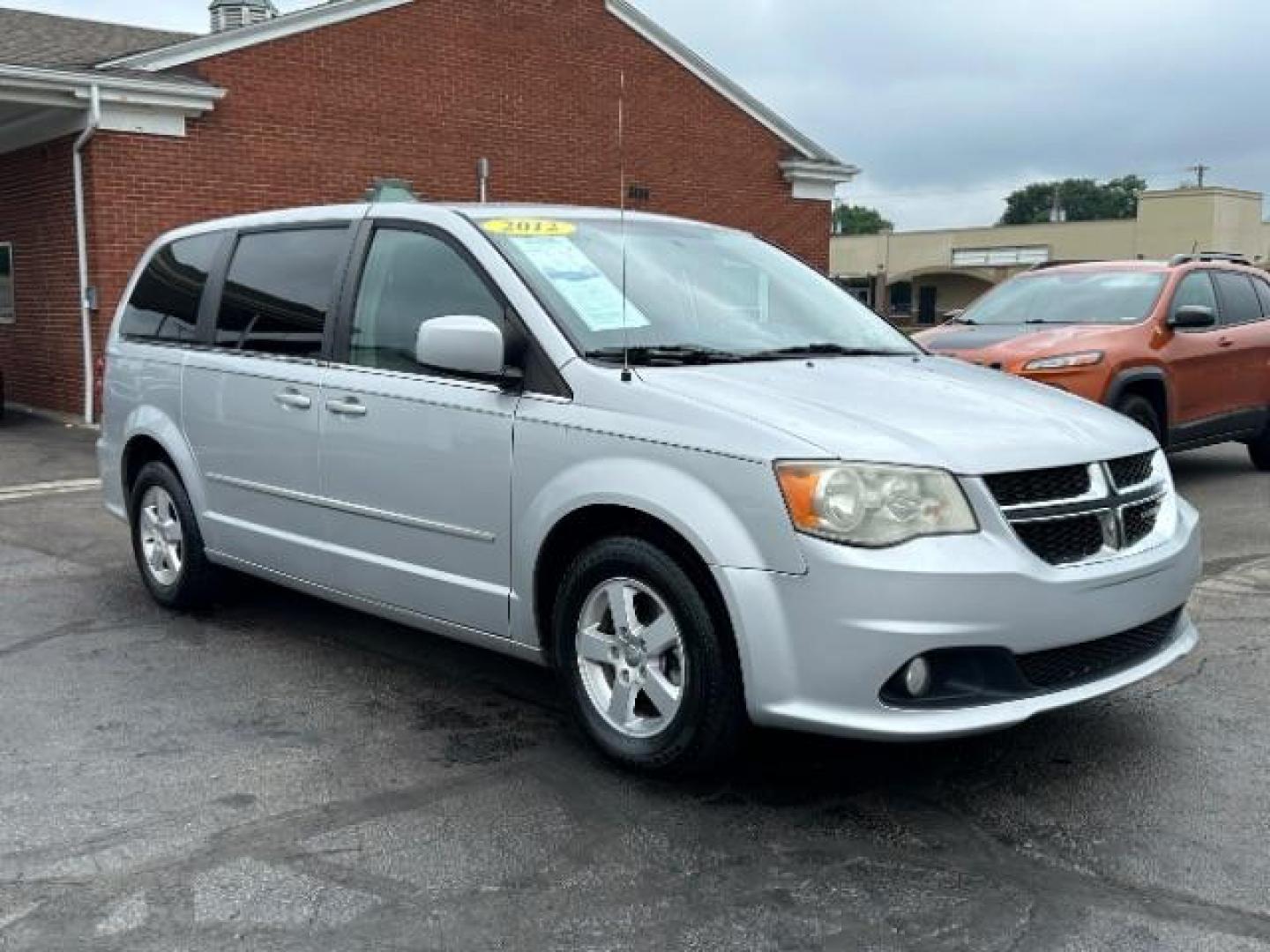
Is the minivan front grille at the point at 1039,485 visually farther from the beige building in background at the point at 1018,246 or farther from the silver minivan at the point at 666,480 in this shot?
the beige building in background at the point at 1018,246

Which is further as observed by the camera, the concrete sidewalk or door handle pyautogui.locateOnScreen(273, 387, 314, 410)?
the concrete sidewalk

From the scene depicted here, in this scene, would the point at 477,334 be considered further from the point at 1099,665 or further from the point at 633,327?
the point at 1099,665

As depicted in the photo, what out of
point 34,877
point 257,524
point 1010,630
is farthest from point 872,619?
point 257,524

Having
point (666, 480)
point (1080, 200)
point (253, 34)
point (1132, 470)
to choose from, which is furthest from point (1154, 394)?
point (1080, 200)

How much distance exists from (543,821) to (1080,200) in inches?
4296

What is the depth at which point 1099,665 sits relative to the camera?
374cm

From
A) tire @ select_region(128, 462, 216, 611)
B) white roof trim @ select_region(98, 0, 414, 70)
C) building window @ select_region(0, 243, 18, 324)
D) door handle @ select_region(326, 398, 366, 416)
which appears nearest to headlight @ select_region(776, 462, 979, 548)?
door handle @ select_region(326, 398, 366, 416)

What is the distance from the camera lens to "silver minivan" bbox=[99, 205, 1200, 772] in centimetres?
344

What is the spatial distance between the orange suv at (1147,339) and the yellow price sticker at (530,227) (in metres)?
4.26

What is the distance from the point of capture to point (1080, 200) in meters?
104

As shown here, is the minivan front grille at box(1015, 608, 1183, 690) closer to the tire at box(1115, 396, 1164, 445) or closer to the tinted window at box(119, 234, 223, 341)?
the tinted window at box(119, 234, 223, 341)

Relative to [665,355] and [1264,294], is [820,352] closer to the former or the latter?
[665,355]

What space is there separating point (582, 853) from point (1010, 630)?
1285 millimetres

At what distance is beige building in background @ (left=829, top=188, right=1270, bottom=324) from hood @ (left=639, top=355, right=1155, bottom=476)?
37089 millimetres
